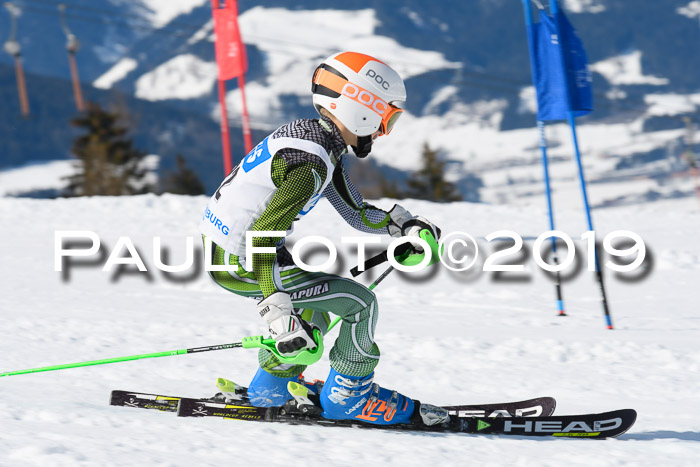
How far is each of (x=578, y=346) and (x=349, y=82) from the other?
352 cm

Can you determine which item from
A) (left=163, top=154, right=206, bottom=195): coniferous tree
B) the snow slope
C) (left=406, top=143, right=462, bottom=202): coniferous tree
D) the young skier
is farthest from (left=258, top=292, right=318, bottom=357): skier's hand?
(left=406, top=143, right=462, bottom=202): coniferous tree

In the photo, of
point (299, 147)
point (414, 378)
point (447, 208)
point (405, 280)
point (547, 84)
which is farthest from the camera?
point (447, 208)

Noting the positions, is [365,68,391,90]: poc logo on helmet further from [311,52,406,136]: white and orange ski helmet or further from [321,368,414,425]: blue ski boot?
[321,368,414,425]: blue ski boot

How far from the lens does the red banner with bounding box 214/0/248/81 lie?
16688mm

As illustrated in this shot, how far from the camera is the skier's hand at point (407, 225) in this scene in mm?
3748

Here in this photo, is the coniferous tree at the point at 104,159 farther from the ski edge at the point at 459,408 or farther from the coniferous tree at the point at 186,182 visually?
the ski edge at the point at 459,408

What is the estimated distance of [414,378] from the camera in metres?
5.18

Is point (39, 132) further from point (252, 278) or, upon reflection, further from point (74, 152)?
point (252, 278)

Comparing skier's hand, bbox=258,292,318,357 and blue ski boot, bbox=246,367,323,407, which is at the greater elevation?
skier's hand, bbox=258,292,318,357

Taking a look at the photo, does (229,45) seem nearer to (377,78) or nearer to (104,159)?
(377,78)

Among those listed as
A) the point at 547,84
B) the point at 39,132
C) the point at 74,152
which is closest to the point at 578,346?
the point at 547,84

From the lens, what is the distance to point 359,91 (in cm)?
345

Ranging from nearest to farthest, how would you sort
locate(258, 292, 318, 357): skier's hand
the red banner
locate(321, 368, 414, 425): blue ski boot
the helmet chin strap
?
locate(258, 292, 318, 357): skier's hand, the helmet chin strap, locate(321, 368, 414, 425): blue ski boot, the red banner

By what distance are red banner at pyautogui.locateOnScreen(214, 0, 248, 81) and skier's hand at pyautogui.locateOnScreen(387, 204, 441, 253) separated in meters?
13.3
